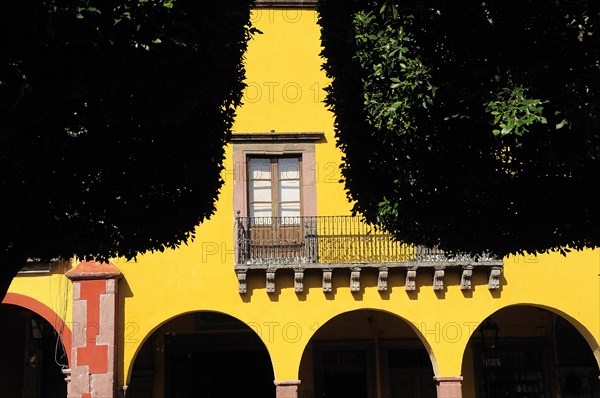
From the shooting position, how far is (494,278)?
16.6 m

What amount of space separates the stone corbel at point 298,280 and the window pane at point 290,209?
48.2 inches

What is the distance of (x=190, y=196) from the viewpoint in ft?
32.7

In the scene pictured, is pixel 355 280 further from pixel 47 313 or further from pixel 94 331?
pixel 47 313

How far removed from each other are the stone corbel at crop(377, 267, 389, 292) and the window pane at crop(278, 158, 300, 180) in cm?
242

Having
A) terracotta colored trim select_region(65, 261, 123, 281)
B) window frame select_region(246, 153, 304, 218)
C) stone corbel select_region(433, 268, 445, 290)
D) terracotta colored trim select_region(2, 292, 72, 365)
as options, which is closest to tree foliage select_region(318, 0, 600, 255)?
stone corbel select_region(433, 268, 445, 290)

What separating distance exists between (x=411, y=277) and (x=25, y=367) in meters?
8.24

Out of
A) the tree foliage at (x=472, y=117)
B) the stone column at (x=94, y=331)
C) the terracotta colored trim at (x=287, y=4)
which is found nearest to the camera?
the tree foliage at (x=472, y=117)

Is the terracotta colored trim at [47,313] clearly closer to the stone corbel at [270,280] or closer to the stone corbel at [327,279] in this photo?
the stone corbel at [270,280]

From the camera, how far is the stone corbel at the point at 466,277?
54.0 feet

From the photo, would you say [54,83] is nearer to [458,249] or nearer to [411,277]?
[458,249]

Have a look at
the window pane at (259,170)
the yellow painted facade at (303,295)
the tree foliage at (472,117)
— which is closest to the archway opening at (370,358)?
the yellow painted facade at (303,295)

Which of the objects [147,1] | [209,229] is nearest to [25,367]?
[209,229]

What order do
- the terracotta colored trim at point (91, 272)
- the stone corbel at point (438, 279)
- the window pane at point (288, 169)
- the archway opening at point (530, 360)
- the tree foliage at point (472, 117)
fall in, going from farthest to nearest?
1. the archway opening at point (530, 360)
2. the window pane at point (288, 169)
3. the stone corbel at point (438, 279)
4. the terracotta colored trim at point (91, 272)
5. the tree foliage at point (472, 117)

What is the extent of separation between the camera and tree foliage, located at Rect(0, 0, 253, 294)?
7.52 meters
